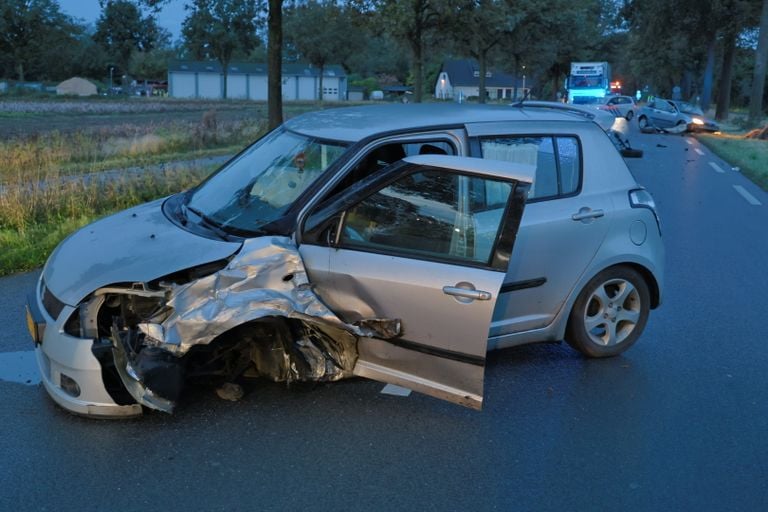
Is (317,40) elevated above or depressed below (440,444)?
above

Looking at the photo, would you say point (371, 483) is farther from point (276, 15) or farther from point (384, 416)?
point (276, 15)

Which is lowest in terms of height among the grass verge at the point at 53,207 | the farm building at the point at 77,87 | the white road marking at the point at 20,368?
the farm building at the point at 77,87

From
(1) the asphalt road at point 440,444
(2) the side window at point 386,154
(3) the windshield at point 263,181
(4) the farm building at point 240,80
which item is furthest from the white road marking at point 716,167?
(4) the farm building at point 240,80

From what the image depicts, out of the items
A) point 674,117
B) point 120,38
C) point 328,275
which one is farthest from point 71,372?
point 120,38

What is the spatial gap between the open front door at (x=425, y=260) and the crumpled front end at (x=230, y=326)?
12 centimetres

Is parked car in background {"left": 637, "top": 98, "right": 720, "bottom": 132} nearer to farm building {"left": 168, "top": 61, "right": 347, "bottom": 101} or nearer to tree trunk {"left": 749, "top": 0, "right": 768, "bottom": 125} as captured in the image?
tree trunk {"left": 749, "top": 0, "right": 768, "bottom": 125}

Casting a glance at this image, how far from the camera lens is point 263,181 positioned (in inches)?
201

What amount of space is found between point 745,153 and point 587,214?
2105 cm

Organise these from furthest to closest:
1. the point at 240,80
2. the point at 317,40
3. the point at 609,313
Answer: the point at 240,80
the point at 317,40
the point at 609,313

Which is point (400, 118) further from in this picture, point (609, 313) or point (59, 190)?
point (59, 190)

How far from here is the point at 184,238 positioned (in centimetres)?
452

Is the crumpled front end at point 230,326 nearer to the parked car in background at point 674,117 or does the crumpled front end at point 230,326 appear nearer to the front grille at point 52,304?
the front grille at point 52,304

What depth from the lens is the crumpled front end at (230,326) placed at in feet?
13.3

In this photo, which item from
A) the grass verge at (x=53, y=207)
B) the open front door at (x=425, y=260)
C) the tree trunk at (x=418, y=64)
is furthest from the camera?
the tree trunk at (x=418, y=64)
